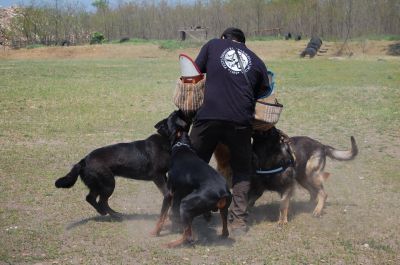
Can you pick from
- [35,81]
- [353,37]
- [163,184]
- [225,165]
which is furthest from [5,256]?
[353,37]

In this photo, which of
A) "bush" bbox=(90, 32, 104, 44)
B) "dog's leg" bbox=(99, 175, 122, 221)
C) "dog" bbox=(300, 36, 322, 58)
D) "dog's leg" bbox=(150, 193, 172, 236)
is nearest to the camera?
"dog's leg" bbox=(150, 193, 172, 236)

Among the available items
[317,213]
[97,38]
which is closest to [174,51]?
[97,38]

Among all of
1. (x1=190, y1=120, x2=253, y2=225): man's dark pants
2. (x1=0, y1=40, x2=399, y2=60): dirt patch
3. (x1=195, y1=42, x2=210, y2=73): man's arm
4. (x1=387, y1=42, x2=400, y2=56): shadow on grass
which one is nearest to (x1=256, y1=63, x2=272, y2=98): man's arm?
(x1=190, y1=120, x2=253, y2=225): man's dark pants

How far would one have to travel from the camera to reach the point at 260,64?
5602mm

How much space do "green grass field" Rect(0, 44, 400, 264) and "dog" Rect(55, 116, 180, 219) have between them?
0.39m

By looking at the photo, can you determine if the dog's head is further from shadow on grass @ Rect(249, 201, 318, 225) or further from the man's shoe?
shadow on grass @ Rect(249, 201, 318, 225)

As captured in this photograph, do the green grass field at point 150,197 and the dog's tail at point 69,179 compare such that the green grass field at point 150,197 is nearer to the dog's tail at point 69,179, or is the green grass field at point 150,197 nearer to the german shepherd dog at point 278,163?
the german shepherd dog at point 278,163

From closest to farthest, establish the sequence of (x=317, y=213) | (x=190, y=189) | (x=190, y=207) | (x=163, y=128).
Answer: (x=190, y=207) < (x=190, y=189) < (x=163, y=128) < (x=317, y=213)

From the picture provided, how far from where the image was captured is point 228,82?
5477 millimetres

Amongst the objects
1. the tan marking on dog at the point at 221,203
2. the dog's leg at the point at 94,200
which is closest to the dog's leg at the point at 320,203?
the tan marking on dog at the point at 221,203

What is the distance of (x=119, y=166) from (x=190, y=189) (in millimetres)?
1192

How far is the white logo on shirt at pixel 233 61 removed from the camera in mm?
5492

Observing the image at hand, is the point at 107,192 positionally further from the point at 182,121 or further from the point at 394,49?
the point at 394,49

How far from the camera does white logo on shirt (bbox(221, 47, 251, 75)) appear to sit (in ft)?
18.0
